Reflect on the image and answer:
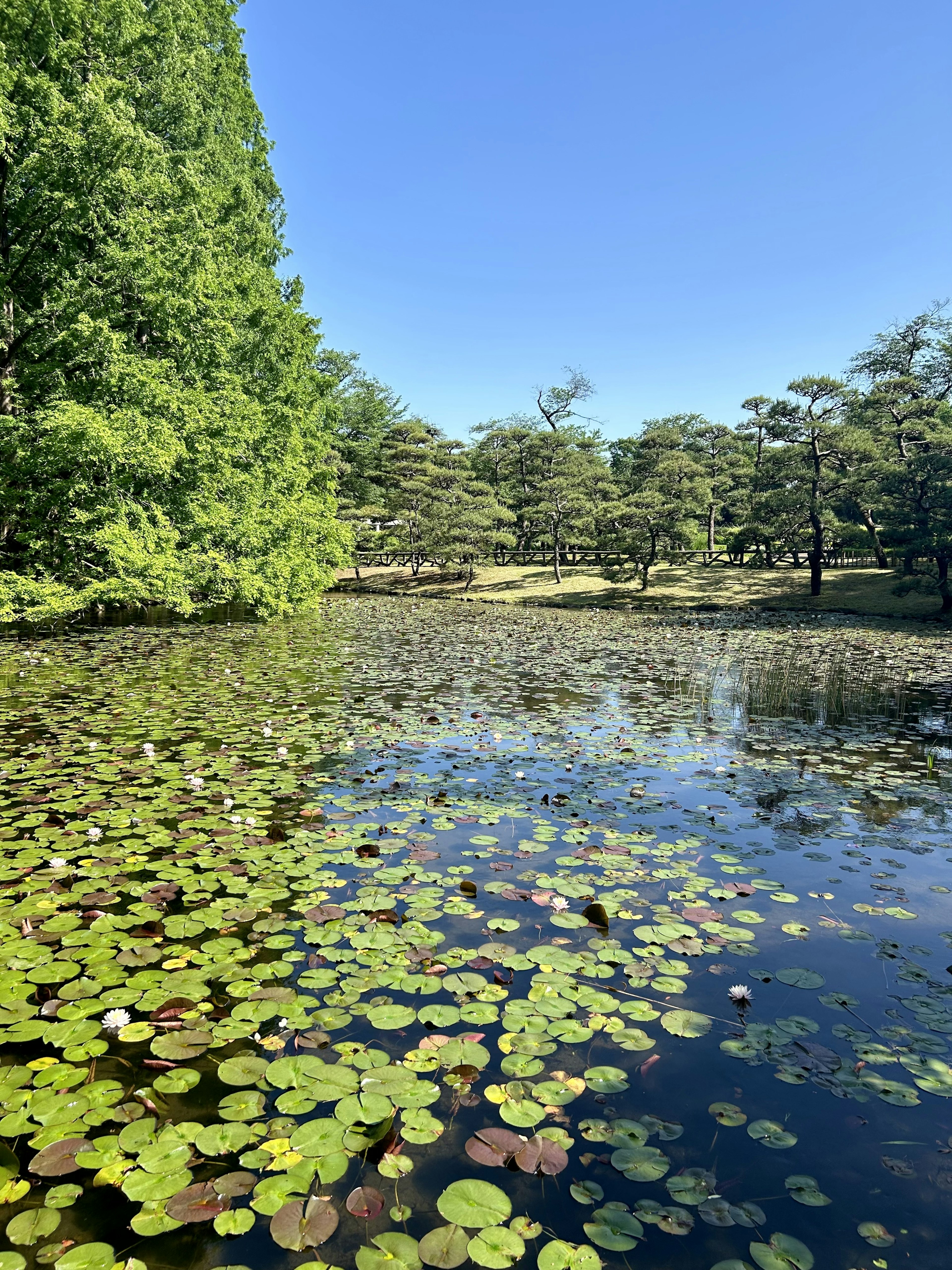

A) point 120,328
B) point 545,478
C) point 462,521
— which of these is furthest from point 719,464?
point 120,328

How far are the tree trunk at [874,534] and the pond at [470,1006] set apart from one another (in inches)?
952

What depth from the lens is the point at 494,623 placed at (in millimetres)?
22047

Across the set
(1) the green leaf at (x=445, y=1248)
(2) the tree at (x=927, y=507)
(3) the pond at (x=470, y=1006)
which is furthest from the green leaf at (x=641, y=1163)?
(2) the tree at (x=927, y=507)

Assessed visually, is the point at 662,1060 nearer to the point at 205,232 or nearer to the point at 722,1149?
the point at 722,1149

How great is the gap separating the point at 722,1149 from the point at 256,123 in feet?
98.4

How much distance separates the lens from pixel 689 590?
106 ft

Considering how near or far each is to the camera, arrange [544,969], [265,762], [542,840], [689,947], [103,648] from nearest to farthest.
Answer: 1. [544,969]
2. [689,947]
3. [542,840]
4. [265,762]
5. [103,648]

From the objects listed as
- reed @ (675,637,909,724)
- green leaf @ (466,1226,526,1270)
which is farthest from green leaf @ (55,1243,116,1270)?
reed @ (675,637,909,724)

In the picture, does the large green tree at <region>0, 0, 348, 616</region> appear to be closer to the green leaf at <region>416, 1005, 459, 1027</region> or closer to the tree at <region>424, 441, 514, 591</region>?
the green leaf at <region>416, 1005, 459, 1027</region>

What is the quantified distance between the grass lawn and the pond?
2284cm

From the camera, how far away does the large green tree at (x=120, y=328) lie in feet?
37.8

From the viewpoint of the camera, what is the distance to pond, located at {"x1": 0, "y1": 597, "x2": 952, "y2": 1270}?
1.76 metres

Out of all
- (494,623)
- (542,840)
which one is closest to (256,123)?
(494,623)

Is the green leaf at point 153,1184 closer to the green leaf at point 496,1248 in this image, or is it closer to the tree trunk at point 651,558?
the green leaf at point 496,1248
